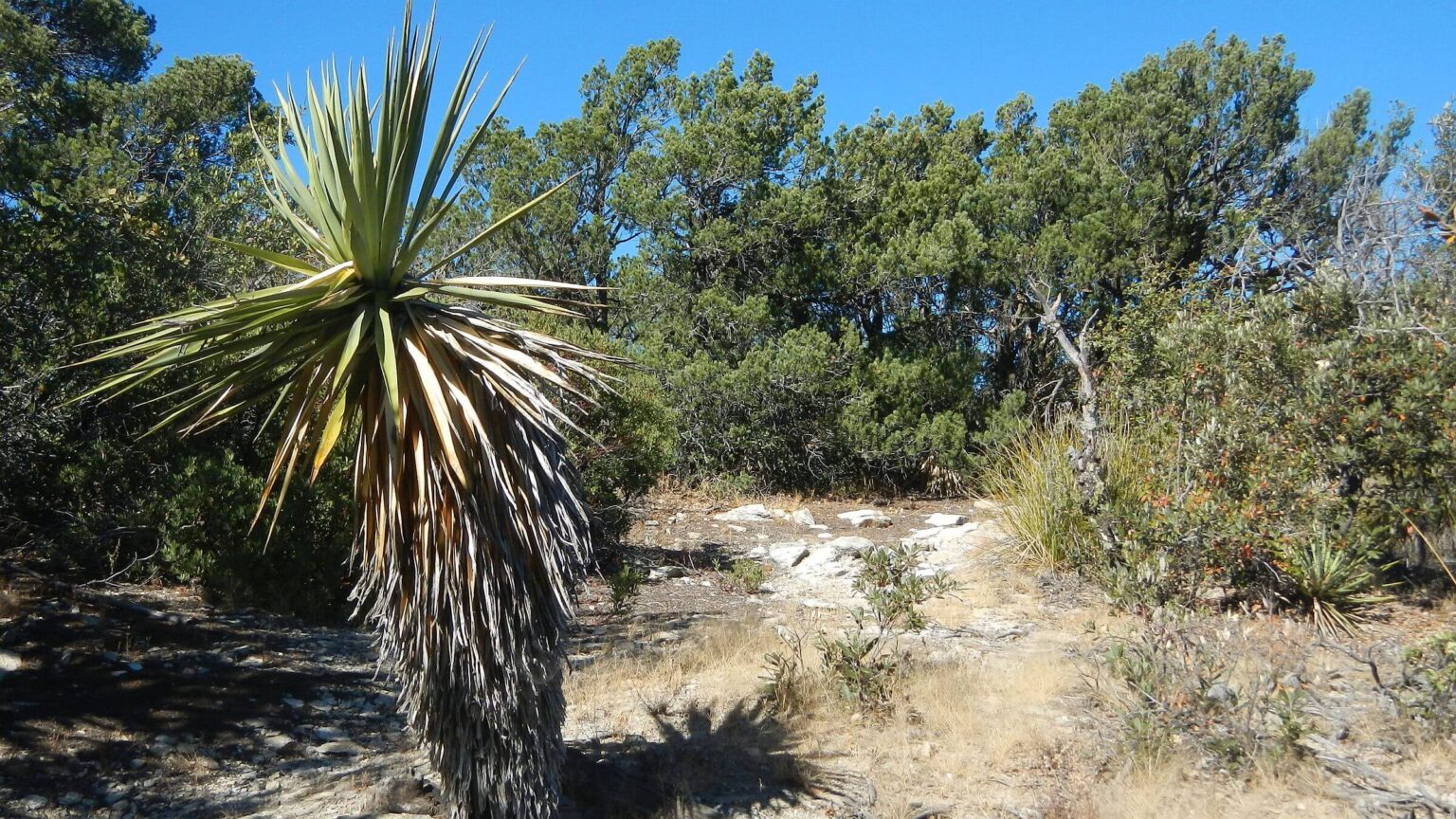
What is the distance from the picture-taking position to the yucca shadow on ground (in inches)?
216

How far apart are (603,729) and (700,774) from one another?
96 centimetres

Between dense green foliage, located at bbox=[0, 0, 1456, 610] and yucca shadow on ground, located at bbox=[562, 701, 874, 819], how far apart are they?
11.3ft

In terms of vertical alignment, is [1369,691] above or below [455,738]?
below

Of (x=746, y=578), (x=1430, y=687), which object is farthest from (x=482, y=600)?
(x=746, y=578)

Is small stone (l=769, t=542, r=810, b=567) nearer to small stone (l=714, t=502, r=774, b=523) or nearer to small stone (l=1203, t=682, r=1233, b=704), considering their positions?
small stone (l=714, t=502, r=774, b=523)

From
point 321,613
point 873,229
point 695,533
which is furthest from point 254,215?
point 873,229

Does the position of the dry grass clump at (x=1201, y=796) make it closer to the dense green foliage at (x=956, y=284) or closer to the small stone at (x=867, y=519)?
the dense green foliage at (x=956, y=284)

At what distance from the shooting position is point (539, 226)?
17719 mm

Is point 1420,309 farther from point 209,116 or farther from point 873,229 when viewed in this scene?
point 209,116

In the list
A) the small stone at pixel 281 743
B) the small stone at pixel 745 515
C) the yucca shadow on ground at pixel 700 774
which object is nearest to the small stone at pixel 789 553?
the small stone at pixel 745 515

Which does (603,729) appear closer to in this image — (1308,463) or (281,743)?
(281,743)

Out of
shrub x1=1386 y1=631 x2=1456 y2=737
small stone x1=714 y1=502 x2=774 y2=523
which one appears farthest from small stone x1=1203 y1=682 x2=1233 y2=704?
small stone x1=714 y1=502 x2=774 y2=523

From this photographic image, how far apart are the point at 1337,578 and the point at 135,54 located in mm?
21258

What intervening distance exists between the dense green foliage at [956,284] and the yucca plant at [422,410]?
4451mm
